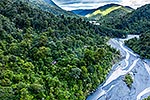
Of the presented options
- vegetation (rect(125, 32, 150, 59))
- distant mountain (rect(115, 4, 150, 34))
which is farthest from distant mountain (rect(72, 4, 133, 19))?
vegetation (rect(125, 32, 150, 59))

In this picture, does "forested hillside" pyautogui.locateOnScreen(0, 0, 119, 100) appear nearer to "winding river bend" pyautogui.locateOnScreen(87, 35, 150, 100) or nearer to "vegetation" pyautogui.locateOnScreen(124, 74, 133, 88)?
"winding river bend" pyautogui.locateOnScreen(87, 35, 150, 100)

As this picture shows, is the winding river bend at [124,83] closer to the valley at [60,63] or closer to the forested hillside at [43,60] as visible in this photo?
the valley at [60,63]

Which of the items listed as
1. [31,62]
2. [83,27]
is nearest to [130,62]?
[83,27]

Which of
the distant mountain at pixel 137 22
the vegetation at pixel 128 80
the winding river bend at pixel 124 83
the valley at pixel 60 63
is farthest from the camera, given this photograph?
the distant mountain at pixel 137 22

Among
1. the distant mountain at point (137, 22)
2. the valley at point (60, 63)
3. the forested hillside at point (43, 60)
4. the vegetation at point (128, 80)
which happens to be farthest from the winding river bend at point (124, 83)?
the distant mountain at point (137, 22)

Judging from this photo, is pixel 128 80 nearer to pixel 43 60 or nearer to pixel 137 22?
pixel 43 60

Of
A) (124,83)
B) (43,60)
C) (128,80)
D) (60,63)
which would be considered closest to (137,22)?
(128,80)
